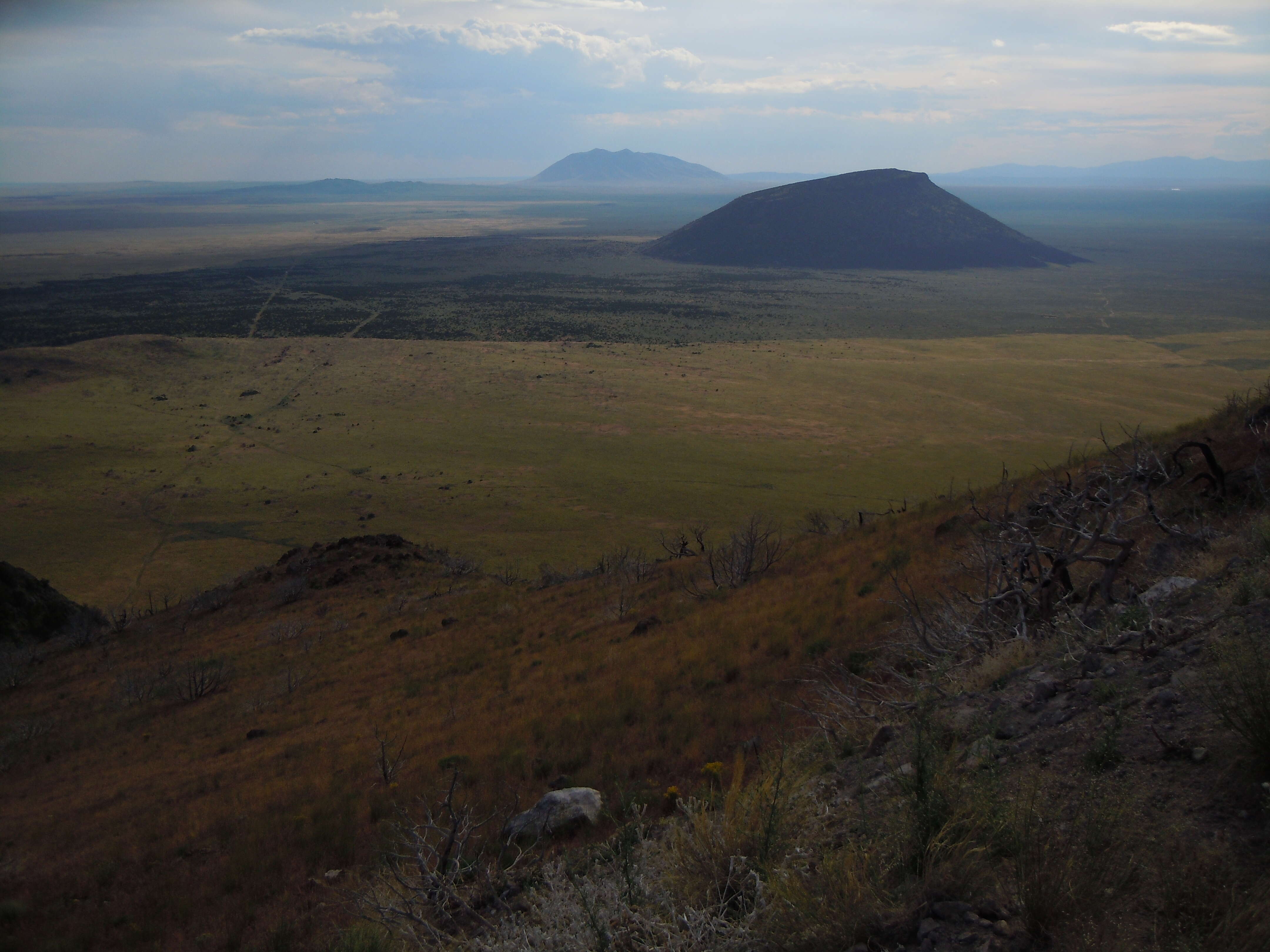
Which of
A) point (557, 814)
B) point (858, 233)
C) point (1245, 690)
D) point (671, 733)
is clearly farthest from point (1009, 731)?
point (858, 233)

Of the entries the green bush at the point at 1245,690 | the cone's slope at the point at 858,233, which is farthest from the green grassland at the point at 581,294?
the green bush at the point at 1245,690

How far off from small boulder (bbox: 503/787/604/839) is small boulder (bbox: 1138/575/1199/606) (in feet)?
13.3

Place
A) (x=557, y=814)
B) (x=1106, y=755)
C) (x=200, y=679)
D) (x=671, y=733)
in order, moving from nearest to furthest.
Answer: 1. (x=1106, y=755)
2. (x=557, y=814)
3. (x=671, y=733)
4. (x=200, y=679)

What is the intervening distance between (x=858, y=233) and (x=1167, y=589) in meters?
138

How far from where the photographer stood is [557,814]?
5.40m

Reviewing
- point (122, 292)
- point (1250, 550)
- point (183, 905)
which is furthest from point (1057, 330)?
point (122, 292)

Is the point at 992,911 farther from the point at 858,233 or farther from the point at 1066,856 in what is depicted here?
the point at 858,233

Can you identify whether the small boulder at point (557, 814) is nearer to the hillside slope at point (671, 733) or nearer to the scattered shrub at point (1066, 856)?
the hillside slope at point (671, 733)

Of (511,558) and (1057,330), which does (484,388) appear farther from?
(1057,330)

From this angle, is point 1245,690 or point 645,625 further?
point 645,625

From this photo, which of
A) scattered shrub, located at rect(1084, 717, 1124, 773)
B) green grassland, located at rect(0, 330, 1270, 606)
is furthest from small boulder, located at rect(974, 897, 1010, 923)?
green grassland, located at rect(0, 330, 1270, 606)

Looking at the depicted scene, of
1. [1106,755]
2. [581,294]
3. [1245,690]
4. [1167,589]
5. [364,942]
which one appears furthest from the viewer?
[581,294]

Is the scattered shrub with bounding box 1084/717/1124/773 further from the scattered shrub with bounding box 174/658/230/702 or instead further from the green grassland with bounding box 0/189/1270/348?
the green grassland with bounding box 0/189/1270/348

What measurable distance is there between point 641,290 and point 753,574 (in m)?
89.2
